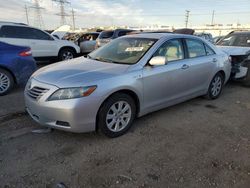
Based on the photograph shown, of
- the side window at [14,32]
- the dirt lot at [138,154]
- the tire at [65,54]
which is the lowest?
the dirt lot at [138,154]

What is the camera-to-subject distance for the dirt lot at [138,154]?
2676mm

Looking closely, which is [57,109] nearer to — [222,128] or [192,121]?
[192,121]

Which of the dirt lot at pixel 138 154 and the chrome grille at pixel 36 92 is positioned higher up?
the chrome grille at pixel 36 92

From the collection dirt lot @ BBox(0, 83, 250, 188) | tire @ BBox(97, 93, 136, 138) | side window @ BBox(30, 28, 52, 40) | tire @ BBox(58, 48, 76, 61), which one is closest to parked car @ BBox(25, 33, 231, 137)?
tire @ BBox(97, 93, 136, 138)

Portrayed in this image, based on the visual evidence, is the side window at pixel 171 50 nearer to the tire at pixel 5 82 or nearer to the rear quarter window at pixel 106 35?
the tire at pixel 5 82

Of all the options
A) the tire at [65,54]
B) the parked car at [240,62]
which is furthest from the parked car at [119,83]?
the tire at [65,54]

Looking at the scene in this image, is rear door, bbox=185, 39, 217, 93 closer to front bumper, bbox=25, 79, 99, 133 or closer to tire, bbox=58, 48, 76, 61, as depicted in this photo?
front bumper, bbox=25, 79, 99, 133

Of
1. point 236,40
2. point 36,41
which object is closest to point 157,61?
point 236,40

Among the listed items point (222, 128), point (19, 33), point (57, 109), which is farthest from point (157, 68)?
point (19, 33)

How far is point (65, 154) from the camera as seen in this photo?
316cm

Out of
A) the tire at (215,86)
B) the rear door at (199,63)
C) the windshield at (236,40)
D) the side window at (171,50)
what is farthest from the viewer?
the windshield at (236,40)

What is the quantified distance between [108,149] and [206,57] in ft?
10.1

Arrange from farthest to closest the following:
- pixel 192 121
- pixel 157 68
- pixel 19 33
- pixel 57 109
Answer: pixel 19 33 < pixel 192 121 < pixel 157 68 < pixel 57 109

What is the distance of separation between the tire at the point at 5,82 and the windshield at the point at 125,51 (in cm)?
245
